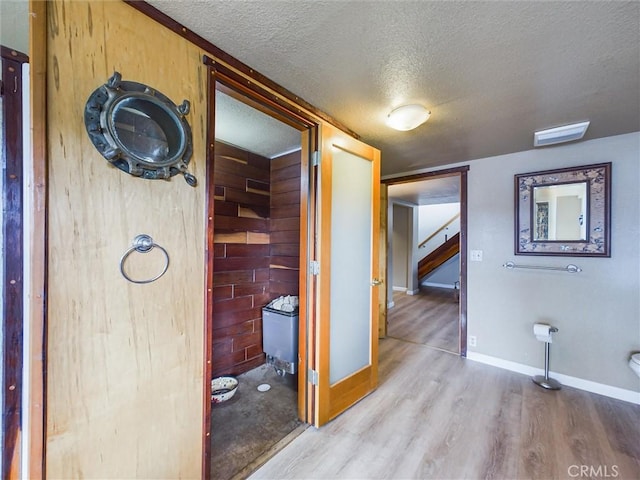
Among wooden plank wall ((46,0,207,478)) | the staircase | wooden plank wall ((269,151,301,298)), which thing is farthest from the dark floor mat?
the staircase

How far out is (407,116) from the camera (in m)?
1.76

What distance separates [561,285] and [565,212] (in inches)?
26.6

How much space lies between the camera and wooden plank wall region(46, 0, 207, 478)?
84cm

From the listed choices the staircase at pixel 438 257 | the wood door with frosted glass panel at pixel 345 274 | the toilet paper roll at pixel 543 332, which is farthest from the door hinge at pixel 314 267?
the staircase at pixel 438 257

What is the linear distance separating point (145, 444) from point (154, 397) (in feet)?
0.57

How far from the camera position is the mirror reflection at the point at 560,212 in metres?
2.30

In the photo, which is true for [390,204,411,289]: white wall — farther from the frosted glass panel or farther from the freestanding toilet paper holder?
the frosted glass panel

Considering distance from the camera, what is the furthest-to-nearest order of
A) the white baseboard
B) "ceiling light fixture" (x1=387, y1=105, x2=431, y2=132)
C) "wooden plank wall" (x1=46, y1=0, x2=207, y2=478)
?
the white baseboard → "ceiling light fixture" (x1=387, y1=105, x2=431, y2=132) → "wooden plank wall" (x1=46, y1=0, x2=207, y2=478)

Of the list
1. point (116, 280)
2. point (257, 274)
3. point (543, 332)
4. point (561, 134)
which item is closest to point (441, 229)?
point (543, 332)

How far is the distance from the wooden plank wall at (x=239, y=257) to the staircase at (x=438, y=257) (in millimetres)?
5145

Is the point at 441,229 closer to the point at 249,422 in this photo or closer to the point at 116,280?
the point at 249,422
